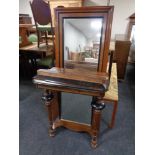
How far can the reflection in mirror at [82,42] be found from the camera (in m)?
1.08

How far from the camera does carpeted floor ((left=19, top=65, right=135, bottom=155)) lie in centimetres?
131

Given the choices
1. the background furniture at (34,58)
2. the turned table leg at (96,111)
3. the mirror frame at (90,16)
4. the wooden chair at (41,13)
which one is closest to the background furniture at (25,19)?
the background furniture at (34,58)

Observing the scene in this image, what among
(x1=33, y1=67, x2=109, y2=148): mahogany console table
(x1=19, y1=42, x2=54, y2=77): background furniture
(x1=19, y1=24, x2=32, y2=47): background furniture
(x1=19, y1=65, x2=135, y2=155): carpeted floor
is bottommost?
(x1=19, y1=65, x2=135, y2=155): carpeted floor

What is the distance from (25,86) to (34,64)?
1.88ft

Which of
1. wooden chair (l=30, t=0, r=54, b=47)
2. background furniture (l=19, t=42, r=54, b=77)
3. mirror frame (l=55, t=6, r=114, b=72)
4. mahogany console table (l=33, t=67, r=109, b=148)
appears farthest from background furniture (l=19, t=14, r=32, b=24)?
mahogany console table (l=33, t=67, r=109, b=148)

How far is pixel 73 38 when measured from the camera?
1.17 metres

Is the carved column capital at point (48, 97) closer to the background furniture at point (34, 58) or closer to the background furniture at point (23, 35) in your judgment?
the background furniture at point (34, 58)

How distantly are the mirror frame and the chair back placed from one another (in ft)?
3.92

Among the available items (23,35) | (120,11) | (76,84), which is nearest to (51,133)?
(76,84)

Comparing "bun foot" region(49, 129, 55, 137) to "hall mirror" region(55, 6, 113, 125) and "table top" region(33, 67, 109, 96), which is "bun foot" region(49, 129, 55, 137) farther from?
"table top" region(33, 67, 109, 96)

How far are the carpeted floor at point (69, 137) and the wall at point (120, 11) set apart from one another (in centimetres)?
310

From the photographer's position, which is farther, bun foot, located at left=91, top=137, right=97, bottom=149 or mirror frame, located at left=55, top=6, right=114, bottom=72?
bun foot, located at left=91, top=137, right=97, bottom=149
